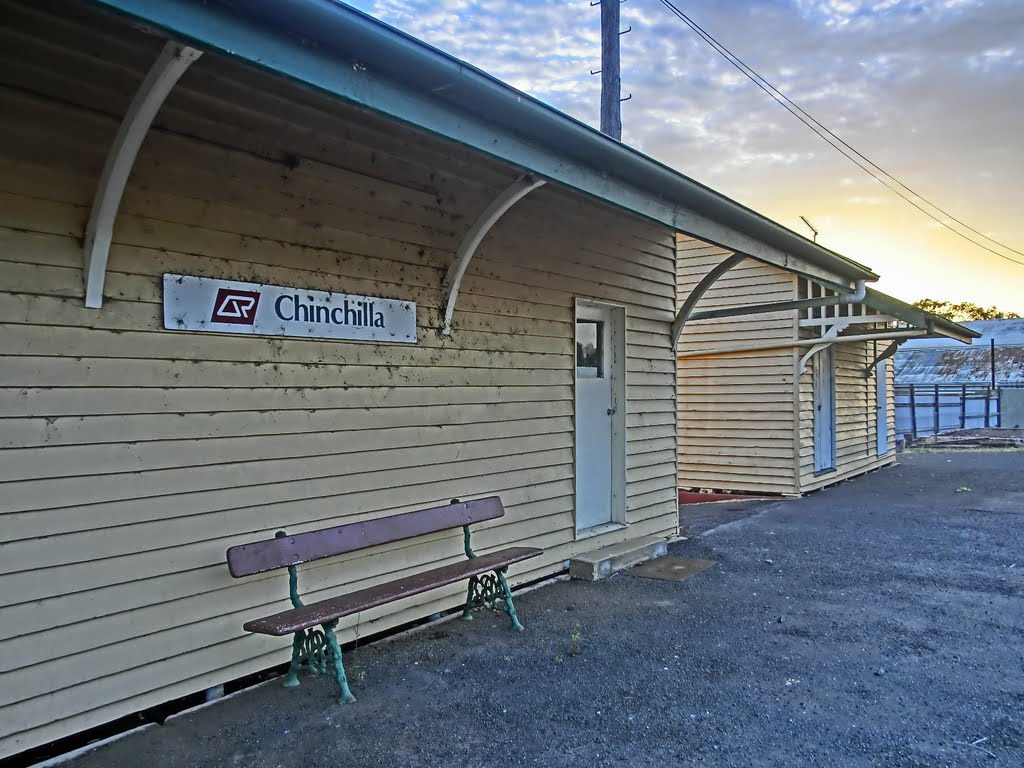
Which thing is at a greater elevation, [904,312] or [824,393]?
[904,312]

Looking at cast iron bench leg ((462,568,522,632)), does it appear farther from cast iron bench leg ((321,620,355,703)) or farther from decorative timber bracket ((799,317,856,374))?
decorative timber bracket ((799,317,856,374))

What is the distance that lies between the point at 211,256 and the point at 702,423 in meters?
8.54

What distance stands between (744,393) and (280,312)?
804cm

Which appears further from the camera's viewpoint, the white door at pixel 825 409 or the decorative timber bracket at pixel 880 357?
the decorative timber bracket at pixel 880 357

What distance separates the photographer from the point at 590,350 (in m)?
6.22

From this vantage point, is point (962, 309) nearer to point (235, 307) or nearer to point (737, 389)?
point (737, 389)

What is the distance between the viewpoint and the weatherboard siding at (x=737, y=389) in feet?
31.7

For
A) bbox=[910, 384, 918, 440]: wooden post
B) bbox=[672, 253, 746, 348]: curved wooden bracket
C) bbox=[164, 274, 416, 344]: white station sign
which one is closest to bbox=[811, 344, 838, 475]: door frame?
bbox=[672, 253, 746, 348]: curved wooden bracket

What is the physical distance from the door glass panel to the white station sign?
7.21ft

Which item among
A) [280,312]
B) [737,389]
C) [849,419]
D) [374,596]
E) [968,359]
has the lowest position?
[374,596]

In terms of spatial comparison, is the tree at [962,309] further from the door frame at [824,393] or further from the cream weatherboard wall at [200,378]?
the cream weatherboard wall at [200,378]

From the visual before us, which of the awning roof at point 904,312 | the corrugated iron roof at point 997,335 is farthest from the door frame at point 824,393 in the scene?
the corrugated iron roof at point 997,335

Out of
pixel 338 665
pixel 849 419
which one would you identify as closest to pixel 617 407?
pixel 338 665

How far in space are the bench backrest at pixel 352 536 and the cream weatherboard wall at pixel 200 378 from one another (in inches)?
5.1
